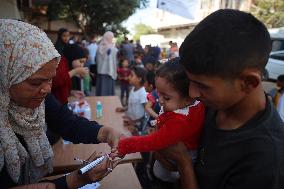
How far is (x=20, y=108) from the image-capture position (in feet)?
5.53

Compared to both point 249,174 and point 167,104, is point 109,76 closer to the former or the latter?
point 167,104

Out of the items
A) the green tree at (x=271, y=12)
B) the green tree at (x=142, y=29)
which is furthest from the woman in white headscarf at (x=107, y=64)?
the green tree at (x=142, y=29)

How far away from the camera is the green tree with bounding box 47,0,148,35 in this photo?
20.8 metres

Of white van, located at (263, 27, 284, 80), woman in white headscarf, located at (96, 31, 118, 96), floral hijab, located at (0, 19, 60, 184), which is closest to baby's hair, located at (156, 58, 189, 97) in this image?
floral hijab, located at (0, 19, 60, 184)

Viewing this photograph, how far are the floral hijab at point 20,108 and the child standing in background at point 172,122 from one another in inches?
19.8

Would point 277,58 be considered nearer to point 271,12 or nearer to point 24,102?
point 271,12

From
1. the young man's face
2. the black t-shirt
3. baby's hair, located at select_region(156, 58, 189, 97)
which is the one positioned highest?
the young man's face

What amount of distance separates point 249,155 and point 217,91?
0.23 metres

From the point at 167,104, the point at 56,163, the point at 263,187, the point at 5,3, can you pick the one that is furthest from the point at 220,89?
the point at 5,3

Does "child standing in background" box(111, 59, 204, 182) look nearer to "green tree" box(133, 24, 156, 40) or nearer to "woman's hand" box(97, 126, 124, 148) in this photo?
"woman's hand" box(97, 126, 124, 148)

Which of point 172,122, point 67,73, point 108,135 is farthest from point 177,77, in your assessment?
point 67,73

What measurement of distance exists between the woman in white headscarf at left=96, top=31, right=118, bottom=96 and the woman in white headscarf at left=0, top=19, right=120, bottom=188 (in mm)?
5709

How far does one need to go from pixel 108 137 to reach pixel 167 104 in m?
0.51

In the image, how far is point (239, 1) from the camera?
99.4ft
